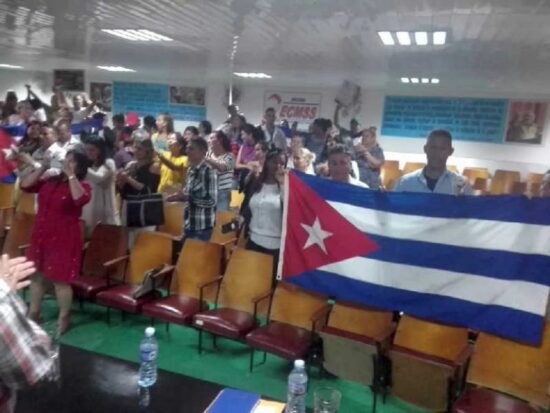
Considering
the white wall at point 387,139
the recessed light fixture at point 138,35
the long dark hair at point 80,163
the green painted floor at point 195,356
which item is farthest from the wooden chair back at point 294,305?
the white wall at point 387,139

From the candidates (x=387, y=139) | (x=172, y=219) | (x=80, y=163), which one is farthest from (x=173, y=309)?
(x=387, y=139)

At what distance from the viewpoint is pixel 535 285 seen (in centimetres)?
297

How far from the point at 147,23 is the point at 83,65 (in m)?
6.42

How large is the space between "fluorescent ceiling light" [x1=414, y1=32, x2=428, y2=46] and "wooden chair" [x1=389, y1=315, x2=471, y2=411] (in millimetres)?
2622

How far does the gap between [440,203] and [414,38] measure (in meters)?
2.08

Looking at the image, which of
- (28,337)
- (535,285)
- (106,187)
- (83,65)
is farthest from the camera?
Answer: (83,65)

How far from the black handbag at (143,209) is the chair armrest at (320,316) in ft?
6.68

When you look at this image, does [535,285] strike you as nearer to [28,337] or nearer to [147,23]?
[28,337]

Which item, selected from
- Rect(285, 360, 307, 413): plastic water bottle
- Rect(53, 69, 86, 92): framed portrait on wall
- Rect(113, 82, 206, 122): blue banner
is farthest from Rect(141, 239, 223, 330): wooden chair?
Rect(53, 69, 86, 92): framed portrait on wall

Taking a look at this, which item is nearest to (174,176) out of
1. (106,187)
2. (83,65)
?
(106,187)

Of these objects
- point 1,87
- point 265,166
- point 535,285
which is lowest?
point 535,285

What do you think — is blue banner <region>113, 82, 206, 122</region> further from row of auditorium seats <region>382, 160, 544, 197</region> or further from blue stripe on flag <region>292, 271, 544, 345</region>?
blue stripe on flag <region>292, 271, 544, 345</region>

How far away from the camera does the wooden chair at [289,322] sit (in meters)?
3.40

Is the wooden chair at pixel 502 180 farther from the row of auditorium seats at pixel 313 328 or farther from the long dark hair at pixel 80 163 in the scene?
the long dark hair at pixel 80 163
